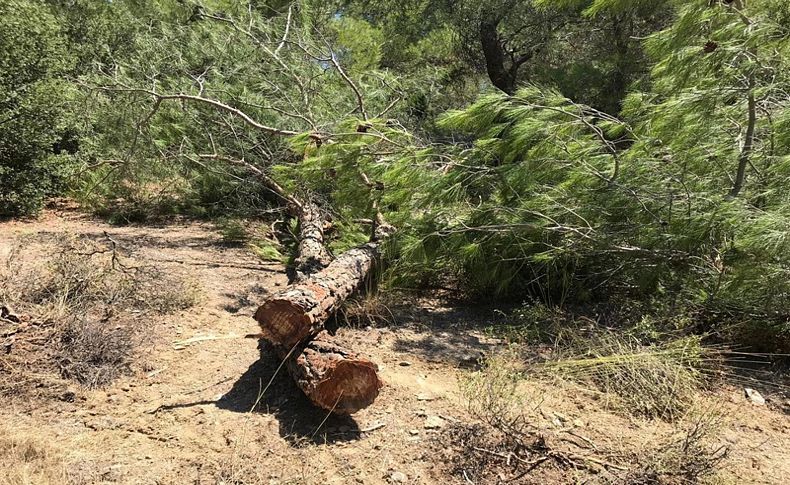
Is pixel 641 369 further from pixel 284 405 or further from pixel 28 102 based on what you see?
pixel 28 102

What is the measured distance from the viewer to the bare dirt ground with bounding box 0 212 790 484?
2414mm

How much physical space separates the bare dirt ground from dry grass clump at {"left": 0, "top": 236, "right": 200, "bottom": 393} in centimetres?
12

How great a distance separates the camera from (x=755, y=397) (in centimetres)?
311

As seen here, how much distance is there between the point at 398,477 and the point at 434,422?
0.44m

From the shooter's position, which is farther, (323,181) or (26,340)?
(323,181)

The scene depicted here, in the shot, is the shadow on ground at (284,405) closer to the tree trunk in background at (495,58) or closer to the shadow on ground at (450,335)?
the shadow on ground at (450,335)

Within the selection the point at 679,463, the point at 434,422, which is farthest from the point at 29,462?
the point at 679,463

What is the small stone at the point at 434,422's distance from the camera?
2762 millimetres

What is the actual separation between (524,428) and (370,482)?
0.79 meters

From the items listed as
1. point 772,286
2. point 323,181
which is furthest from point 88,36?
point 772,286

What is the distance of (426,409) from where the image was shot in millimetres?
2934

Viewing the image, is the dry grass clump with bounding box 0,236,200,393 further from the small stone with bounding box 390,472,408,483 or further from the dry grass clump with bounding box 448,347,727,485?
the dry grass clump with bounding box 448,347,727,485

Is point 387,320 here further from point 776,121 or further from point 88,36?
point 88,36

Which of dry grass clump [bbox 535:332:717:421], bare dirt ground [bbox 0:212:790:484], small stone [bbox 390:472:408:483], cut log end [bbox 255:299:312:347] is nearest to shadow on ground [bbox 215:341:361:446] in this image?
bare dirt ground [bbox 0:212:790:484]
